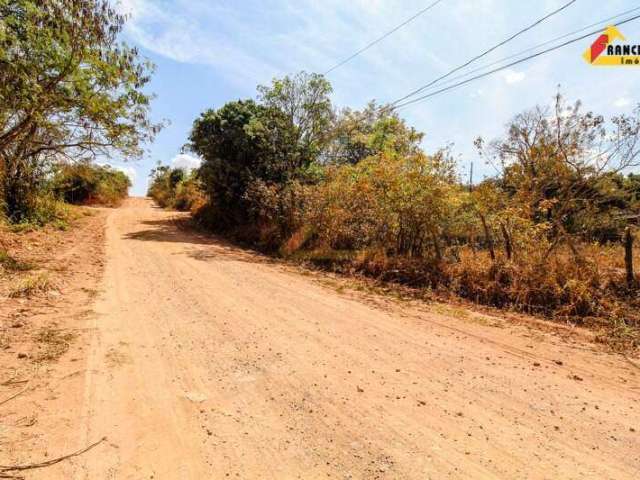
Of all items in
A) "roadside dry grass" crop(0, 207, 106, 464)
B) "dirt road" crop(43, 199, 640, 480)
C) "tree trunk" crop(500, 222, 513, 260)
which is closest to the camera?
"dirt road" crop(43, 199, 640, 480)

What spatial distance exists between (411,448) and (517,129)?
16459 mm

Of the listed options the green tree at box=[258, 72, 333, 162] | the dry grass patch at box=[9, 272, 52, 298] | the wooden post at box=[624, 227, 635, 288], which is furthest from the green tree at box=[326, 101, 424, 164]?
the dry grass patch at box=[9, 272, 52, 298]

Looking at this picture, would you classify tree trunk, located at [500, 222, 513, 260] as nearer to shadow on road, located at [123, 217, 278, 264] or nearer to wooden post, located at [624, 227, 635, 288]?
wooden post, located at [624, 227, 635, 288]

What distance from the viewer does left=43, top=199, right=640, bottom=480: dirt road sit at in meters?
2.36

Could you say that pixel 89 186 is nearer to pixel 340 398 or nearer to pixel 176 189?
pixel 176 189

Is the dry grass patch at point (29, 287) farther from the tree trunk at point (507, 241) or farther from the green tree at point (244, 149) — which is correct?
the tree trunk at point (507, 241)

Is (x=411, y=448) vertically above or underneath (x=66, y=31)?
underneath

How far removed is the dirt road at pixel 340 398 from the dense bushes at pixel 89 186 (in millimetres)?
9342

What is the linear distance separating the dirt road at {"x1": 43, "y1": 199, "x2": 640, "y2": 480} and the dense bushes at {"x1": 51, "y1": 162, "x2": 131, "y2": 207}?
30.6 ft

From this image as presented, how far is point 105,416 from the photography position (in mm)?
2715

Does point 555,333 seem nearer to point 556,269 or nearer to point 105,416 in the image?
point 556,269

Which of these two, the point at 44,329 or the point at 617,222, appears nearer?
the point at 44,329

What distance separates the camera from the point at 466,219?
828 cm

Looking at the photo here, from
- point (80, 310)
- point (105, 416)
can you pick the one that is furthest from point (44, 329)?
point (105, 416)
